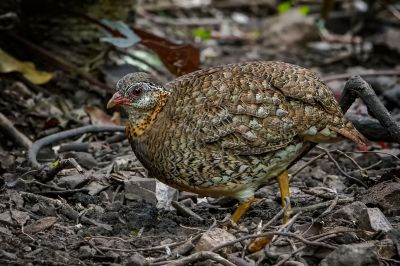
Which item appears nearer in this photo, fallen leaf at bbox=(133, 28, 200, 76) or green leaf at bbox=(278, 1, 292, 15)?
fallen leaf at bbox=(133, 28, 200, 76)

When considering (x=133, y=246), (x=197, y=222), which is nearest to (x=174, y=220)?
(x=197, y=222)

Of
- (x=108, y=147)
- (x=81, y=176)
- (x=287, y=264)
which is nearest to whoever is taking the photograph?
(x=287, y=264)

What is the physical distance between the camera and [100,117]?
770 cm

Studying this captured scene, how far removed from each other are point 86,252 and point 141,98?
1184 millimetres

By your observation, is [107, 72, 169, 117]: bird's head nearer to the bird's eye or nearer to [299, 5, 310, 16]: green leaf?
the bird's eye

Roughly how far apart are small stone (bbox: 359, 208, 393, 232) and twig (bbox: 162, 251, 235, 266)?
0.99m

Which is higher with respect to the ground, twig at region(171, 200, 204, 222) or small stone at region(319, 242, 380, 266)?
small stone at region(319, 242, 380, 266)

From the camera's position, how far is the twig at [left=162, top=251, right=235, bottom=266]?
426 centimetres

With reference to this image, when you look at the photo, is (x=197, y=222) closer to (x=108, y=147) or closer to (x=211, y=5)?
(x=108, y=147)

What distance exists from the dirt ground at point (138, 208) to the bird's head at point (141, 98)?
59cm

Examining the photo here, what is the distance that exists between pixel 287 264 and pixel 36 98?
4196 millimetres

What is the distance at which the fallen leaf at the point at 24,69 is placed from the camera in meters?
7.69

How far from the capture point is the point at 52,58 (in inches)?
331

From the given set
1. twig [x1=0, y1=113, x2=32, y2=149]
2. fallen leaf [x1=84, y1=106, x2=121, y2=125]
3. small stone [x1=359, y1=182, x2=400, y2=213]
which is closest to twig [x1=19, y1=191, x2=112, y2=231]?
twig [x1=0, y1=113, x2=32, y2=149]
